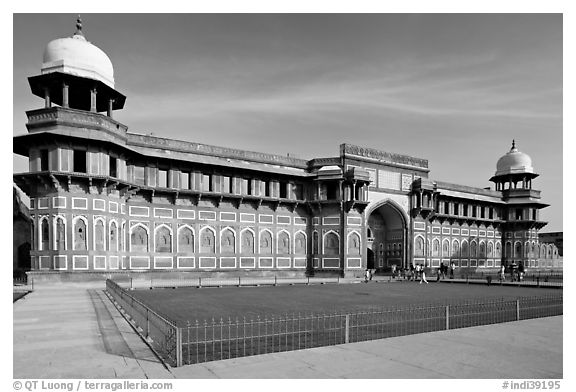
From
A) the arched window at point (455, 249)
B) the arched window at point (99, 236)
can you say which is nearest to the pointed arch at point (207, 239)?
the arched window at point (99, 236)

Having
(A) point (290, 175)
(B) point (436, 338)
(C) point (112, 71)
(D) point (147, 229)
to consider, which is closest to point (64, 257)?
(D) point (147, 229)

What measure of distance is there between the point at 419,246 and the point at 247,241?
58.5 ft

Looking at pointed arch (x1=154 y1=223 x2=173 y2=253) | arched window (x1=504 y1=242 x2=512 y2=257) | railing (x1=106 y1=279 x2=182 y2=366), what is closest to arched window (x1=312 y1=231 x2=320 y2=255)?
pointed arch (x1=154 y1=223 x2=173 y2=253)

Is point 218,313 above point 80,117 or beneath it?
beneath

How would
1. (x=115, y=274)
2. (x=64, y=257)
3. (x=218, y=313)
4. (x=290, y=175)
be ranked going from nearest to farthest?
(x=218, y=313) < (x=64, y=257) < (x=115, y=274) < (x=290, y=175)

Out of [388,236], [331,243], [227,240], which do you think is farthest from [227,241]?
[388,236]

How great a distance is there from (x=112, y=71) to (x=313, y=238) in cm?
1942

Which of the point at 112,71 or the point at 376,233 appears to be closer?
the point at 112,71

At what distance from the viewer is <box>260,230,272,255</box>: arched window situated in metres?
31.6

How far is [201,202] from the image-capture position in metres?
29.2

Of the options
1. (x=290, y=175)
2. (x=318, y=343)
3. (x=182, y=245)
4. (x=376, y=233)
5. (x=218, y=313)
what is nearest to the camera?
(x=318, y=343)

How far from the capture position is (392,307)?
578 inches

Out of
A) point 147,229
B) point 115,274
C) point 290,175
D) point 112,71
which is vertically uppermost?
point 112,71

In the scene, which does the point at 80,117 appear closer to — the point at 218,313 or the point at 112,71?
the point at 112,71
